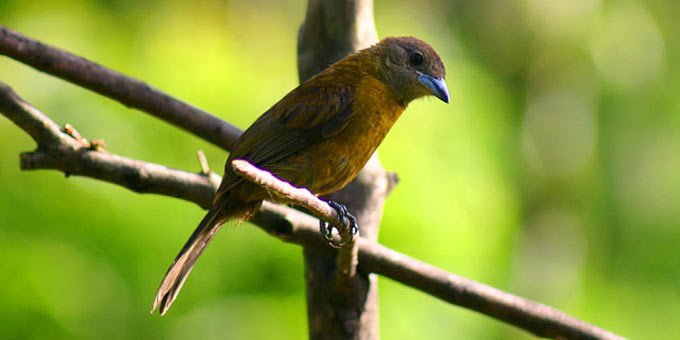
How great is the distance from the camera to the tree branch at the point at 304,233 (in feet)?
9.82

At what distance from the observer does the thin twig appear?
301cm

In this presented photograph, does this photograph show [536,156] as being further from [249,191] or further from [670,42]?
[249,191]

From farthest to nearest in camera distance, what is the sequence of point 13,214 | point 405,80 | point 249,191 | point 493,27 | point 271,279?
point 493,27, point 271,279, point 13,214, point 405,80, point 249,191

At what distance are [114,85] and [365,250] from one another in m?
1.04

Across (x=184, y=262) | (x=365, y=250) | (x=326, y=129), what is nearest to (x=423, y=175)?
(x=326, y=129)

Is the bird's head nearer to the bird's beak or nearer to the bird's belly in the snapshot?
the bird's beak

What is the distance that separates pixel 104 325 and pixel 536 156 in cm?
A: 390

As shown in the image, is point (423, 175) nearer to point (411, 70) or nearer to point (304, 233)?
point (411, 70)

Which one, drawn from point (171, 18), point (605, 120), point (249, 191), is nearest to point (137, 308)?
point (249, 191)

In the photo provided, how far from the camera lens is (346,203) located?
3725mm

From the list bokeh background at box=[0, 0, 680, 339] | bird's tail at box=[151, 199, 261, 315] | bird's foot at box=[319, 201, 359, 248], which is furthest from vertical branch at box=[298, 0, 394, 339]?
bokeh background at box=[0, 0, 680, 339]

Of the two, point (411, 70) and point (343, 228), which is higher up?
point (411, 70)

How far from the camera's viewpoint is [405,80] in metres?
3.76

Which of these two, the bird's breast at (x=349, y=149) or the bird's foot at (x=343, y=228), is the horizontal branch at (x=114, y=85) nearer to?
the bird's breast at (x=349, y=149)
